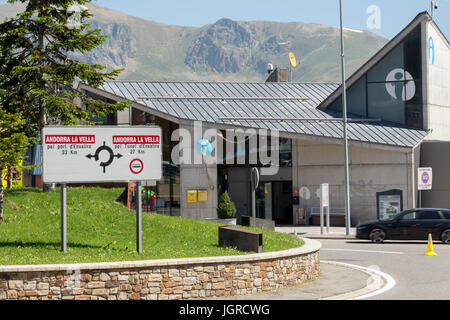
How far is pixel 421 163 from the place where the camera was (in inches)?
1574

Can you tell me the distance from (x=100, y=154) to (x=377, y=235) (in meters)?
16.7

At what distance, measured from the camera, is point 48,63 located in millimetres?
26547

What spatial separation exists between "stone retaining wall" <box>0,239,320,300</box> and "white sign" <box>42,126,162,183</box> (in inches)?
126

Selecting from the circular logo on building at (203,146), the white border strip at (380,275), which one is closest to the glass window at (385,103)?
the circular logo on building at (203,146)

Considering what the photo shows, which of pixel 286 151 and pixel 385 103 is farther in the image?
pixel 385 103

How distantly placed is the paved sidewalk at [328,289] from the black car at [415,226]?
34.9 ft

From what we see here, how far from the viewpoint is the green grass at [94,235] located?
14.3 meters

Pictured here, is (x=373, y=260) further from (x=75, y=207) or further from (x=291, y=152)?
(x=291, y=152)

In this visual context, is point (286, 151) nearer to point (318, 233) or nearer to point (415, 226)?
point (318, 233)

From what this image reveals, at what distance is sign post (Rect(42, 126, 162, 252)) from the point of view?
14992 millimetres

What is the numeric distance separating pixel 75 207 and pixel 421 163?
86.3 ft

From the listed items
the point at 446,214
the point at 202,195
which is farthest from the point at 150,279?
the point at 202,195

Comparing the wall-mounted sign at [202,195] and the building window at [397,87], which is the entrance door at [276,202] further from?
the building window at [397,87]

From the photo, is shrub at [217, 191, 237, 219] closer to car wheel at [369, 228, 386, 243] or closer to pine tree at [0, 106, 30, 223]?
car wheel at [369, 228, 386, 243]
